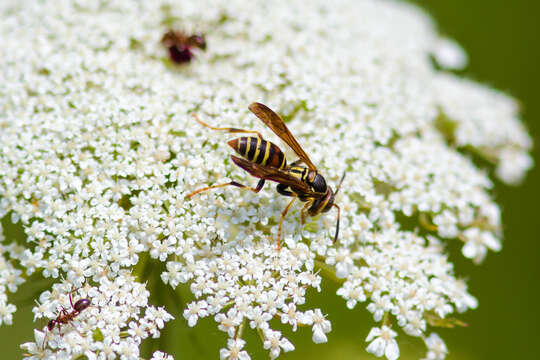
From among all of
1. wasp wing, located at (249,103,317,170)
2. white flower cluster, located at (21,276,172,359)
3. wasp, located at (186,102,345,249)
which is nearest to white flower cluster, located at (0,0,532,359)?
white flower cluster, located at (21,276,172,359)

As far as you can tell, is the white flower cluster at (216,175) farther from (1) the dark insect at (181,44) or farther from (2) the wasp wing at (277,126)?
(2) the wasp wing at (277,126)

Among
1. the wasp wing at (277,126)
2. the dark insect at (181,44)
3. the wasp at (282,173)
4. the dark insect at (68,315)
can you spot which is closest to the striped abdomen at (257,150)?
the wasp at (282,173)

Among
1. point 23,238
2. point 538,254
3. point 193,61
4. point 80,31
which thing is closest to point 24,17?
point 80,31

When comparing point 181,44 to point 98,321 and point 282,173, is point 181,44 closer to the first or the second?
point 282,173

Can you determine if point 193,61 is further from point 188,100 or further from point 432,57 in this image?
point 432,57

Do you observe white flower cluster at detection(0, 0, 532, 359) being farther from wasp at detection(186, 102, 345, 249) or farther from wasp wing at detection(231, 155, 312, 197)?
wasp wing at detection(231, 155, 312, 197)

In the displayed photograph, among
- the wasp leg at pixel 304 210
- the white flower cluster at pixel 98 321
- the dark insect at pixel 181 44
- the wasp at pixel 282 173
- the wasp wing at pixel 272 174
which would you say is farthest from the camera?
the dark insect at pixel 181 44
